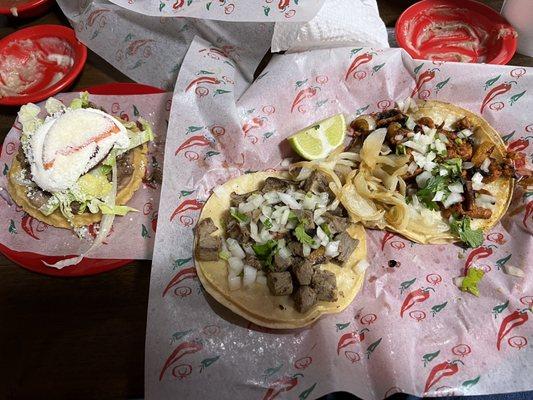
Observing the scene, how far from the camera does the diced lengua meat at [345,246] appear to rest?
7.23 ft

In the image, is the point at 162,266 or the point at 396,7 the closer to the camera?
the point at 162,266

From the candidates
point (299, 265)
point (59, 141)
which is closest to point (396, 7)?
point (299, 265)

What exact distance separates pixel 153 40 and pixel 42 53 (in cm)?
81

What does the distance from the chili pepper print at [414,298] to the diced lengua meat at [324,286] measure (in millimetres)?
360

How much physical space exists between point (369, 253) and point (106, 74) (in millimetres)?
2056

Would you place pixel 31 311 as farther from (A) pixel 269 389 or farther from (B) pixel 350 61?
(B) pixel 350 61

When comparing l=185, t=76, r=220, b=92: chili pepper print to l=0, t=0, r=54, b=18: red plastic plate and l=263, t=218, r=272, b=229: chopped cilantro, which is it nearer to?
l=263, t=218, r=272, b=229: chopped cilantro

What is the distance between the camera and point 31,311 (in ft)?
7.31

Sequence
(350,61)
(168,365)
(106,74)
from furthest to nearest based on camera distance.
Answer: (106,74) → (350,61) → (168,365)

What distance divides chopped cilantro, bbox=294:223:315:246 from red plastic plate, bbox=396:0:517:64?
4.92 ft

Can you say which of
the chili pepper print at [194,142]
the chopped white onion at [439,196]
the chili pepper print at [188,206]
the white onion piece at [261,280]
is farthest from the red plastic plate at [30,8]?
the chopped white onion at [439,196]

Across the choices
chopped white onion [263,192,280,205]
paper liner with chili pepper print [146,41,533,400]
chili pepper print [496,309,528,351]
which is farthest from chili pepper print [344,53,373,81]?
chili pepper print [496,309,528,351]

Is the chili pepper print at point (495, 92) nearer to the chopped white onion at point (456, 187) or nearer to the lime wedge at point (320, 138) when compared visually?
the chopped white onion at point (456, 187)

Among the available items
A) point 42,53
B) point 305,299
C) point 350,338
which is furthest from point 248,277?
point 42,53
